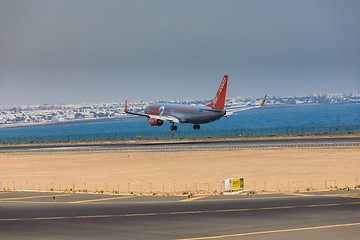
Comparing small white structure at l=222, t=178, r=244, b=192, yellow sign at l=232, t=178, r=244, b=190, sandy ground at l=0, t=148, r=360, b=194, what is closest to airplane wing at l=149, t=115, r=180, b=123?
sandy ground at l=0, t=148, r=360, b=194

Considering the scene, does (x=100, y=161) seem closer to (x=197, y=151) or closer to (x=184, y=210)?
(x=197, y=151)

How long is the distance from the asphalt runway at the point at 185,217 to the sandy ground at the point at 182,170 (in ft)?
42.8

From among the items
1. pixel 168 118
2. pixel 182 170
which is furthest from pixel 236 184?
pixel 168 118

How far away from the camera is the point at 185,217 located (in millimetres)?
50438

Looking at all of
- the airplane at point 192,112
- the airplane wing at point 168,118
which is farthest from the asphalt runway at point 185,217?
the airplane wing at point 168,118

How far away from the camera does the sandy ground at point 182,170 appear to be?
81000 mm

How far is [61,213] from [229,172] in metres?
45.4

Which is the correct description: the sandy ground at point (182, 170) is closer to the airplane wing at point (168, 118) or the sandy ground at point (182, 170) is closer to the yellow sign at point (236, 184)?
the yellow sign at point (236, 184)

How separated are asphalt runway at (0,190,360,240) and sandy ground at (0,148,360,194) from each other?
42.8ft

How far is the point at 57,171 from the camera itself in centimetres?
10694

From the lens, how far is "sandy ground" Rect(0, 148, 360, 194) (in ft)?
266

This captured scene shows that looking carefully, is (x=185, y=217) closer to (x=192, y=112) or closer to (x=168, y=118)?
(x=192, y=112)

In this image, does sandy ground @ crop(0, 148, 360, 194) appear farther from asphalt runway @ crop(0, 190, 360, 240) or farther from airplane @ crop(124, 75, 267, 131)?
asphalt runway @ crop(0, 190, 360, 240)

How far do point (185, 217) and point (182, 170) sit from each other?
50.5 m
